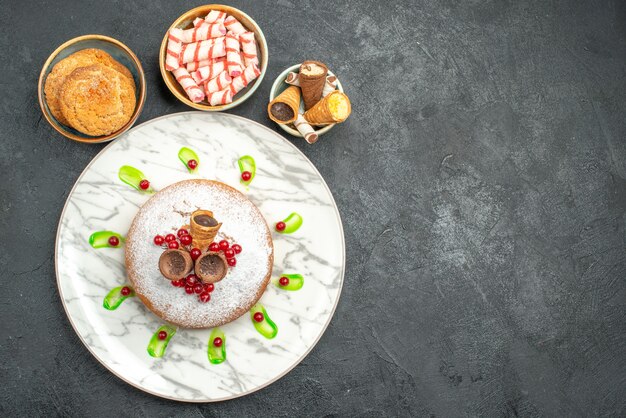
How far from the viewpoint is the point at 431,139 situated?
9.55 feet

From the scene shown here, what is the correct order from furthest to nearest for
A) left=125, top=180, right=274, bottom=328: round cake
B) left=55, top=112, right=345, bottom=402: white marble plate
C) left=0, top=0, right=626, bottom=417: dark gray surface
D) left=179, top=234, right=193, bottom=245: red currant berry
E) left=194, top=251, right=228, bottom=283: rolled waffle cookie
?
left=0, top=0, right=626, bottom=417: dark gray surface < left=55, top=112, right=345, bottom=402: white marble plate < left=125, top=180, right=274, bottom=328: round cake < left=179, top=234, right=193, bottom=245: red currant berry < left=194, top=251, right=228, bottom=283: rolled waffle cookie

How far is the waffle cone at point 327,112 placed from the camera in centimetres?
251

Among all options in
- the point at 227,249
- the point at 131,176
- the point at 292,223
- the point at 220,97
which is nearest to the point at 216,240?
the point at 227,249

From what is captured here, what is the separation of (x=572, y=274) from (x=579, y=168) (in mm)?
545

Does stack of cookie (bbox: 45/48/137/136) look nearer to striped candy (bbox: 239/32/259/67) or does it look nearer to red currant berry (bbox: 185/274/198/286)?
striped candy (bbox: 239/32/259/67)

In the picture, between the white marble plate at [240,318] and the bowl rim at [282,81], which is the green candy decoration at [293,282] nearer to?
the white marble plate at [240,318]

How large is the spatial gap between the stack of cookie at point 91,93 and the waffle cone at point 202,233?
60 cm

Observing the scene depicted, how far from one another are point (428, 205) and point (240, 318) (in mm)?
1075

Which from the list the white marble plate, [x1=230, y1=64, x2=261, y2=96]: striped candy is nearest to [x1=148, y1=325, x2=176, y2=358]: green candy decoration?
the white marble plate

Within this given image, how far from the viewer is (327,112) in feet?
8.25

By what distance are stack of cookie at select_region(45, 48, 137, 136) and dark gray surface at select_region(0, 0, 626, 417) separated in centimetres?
21

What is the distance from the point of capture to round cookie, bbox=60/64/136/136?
2.48m

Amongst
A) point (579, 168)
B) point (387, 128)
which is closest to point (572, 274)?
point (579, 168)

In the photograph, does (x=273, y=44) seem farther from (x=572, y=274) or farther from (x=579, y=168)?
(x=572, y=274)
